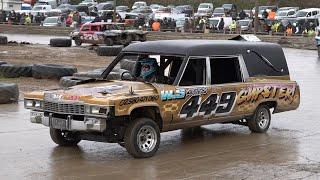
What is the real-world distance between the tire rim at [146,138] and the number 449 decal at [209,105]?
2.14 feet

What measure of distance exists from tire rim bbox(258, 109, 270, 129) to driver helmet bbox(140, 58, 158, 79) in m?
2.18

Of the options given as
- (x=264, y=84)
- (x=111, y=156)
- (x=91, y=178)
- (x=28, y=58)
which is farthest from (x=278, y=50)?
(x=28, y=58)

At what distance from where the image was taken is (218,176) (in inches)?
310

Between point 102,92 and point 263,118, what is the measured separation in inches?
139

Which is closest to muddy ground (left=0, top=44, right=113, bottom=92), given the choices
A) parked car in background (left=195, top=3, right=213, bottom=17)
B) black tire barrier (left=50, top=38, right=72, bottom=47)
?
black tire barrier (left=50, top=38, right=72, bottom=47)

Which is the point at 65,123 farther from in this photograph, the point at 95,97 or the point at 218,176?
the point at 218,176

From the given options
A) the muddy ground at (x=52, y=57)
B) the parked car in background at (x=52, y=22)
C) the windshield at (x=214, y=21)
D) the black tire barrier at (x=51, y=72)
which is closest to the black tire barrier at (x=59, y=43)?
the muddy ground at (x=52, y=57)

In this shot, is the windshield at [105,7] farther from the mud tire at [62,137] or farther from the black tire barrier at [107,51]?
the mud tire at [62,137]

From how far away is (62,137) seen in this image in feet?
31.4

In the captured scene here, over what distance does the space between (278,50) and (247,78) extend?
126 cm

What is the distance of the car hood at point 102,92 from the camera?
8.50 m

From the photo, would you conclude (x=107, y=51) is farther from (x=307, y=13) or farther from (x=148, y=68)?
(x=307, y=13)

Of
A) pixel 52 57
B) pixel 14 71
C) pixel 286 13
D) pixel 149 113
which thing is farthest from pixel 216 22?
pixel 149 113

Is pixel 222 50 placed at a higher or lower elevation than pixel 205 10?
higher
